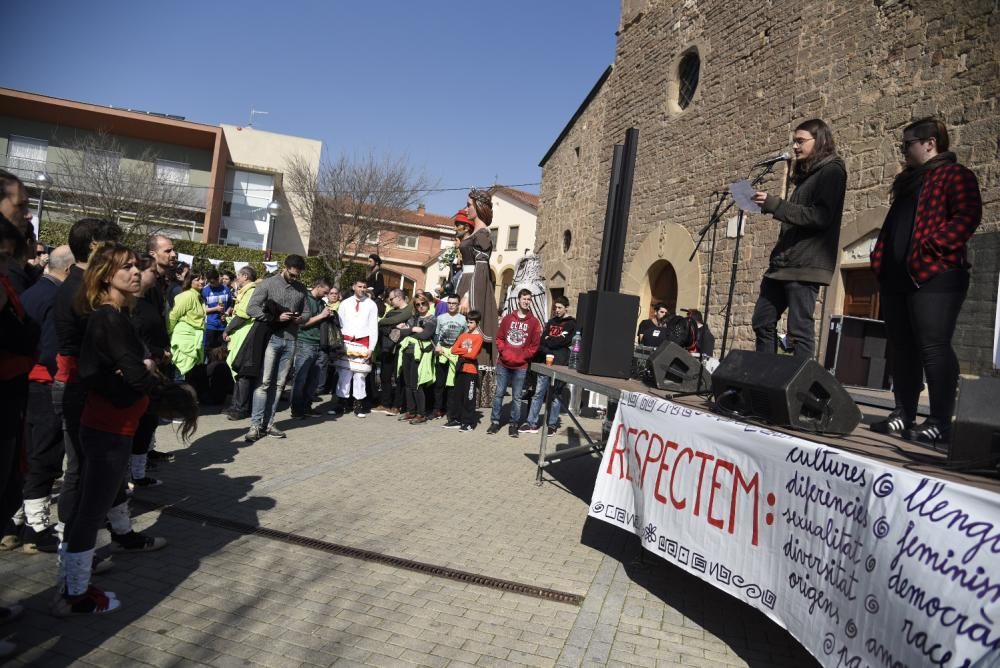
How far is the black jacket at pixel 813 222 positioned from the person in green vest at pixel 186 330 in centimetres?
601

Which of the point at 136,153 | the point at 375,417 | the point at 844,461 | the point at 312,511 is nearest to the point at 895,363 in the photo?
the point at 844,461

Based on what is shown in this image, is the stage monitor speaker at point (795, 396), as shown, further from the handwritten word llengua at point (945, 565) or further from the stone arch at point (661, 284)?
the stone arch at point (661, 284)

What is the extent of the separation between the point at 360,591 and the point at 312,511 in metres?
1.48

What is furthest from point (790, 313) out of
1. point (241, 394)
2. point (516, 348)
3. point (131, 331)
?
point (241, 394)

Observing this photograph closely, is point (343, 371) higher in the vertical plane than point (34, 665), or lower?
higher

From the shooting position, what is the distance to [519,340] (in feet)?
30.3

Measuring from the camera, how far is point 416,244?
174 feet

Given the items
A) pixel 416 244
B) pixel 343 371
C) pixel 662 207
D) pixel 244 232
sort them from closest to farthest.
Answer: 1. pixel 343 371
2. pixel 662 207
3. pixel 244 232
4. pixel 416 244

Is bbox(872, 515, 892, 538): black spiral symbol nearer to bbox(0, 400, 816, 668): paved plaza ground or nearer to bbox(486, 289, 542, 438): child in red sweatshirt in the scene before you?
bbox(0, 400, 816, 668): paved plaza ground

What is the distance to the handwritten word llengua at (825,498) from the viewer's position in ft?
8.31

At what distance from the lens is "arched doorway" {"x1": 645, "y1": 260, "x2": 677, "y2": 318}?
14992 mm

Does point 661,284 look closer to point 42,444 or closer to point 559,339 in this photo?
point 559,339

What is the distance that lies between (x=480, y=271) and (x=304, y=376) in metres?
2.89

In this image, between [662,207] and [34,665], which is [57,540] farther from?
[662,207]
